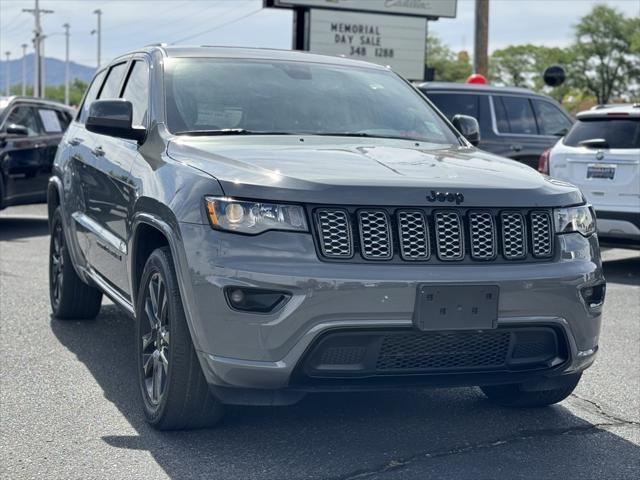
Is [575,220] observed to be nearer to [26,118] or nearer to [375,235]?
[375,235]

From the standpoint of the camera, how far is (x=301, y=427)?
16.7ft

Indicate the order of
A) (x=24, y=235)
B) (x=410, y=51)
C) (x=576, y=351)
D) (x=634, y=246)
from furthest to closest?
1. (x=410, y=51)
2. (x=24, y=235)
3. (x=634, y=246)
4. (x=576, y=351)

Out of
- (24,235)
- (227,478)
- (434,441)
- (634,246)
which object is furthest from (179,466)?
(24,235)

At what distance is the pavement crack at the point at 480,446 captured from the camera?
442cm

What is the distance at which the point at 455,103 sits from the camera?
1398cm

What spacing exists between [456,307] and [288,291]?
0.67 meters

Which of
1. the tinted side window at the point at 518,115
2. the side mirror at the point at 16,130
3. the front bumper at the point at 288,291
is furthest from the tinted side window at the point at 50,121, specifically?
the front bumper at the point at 288,291

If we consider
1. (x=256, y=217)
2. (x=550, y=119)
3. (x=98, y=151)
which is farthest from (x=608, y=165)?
(x=256, y=217)

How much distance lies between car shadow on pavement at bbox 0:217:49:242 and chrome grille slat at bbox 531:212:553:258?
985cm

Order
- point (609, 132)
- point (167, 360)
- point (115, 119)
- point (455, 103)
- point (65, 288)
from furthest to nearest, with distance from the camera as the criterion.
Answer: point (455, 103) → point (609, 132) → point (65, 288) → point (115, 119) → point (167, 360)

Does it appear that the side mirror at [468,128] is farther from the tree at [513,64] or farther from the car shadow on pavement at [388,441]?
the tree at [513,64]

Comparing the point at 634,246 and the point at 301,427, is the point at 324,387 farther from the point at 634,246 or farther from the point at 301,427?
the point at 634,246

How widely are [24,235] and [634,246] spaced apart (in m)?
7.49

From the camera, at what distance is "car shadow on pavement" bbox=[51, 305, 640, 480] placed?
4477mm
